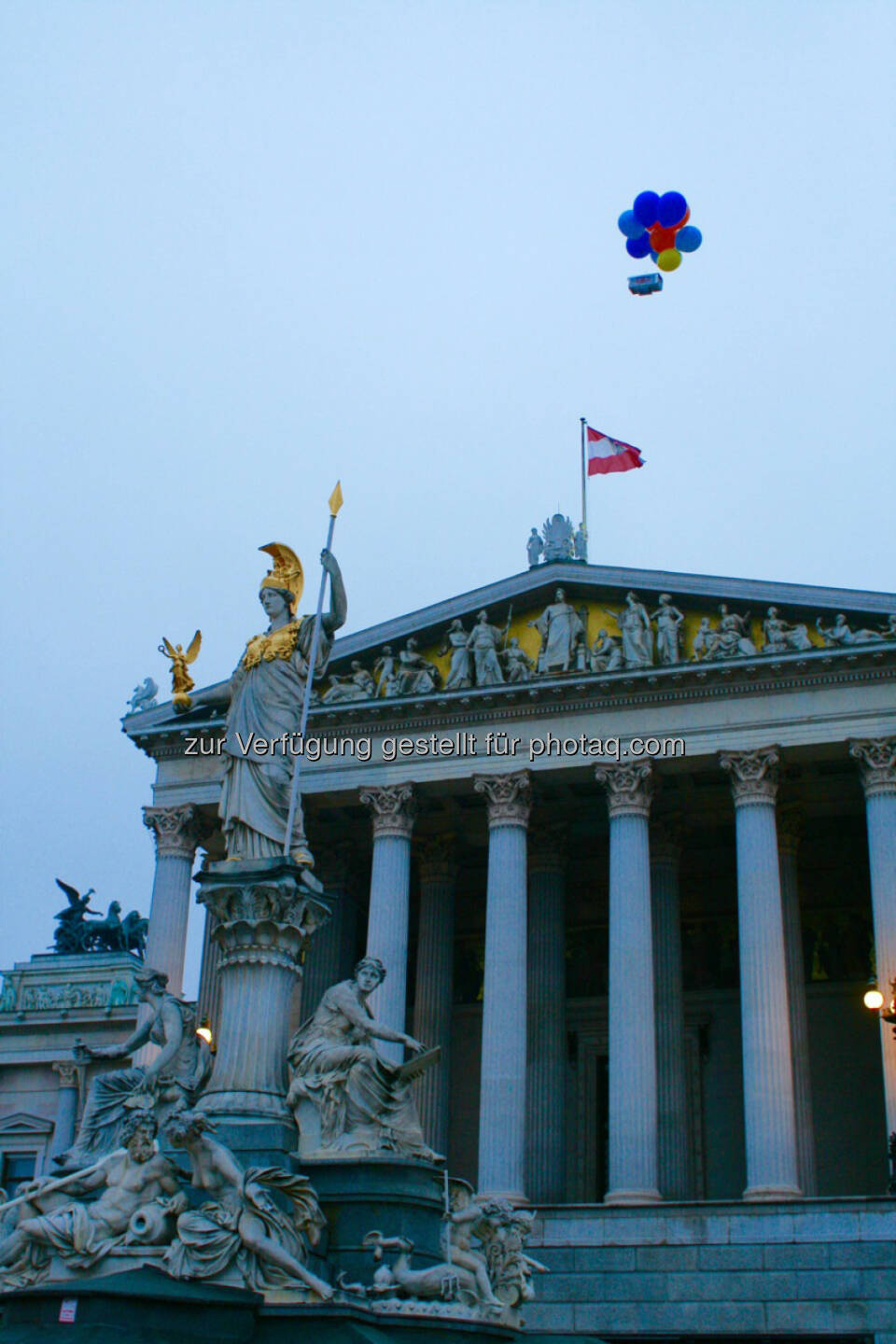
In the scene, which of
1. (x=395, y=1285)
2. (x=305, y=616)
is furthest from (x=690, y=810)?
(x=395, y=1285)

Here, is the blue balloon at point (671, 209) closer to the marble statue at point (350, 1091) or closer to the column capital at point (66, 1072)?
the marble statue at point (350, 1091)

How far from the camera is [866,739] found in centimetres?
3378

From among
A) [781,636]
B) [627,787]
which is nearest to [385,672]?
[627,787]

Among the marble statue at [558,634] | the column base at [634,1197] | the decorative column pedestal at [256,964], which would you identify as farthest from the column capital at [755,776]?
the decorative column pedestal at [256,964]

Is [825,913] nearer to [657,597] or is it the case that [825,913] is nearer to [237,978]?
[657,597]

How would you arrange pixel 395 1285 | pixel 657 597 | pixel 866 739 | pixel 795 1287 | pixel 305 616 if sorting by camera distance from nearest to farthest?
pixel 395 1285
pixel 305 616
pixel 795 1287
pixel 866 739
pixel 657 597

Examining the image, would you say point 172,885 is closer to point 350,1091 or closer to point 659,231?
point 659,231

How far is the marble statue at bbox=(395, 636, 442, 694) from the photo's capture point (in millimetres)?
38062

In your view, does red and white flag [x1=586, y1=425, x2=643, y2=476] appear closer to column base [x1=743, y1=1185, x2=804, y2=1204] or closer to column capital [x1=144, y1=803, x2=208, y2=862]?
column capital [x1=144, y1=803, x2=208, y2=862]

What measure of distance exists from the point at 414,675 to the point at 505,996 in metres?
8.49

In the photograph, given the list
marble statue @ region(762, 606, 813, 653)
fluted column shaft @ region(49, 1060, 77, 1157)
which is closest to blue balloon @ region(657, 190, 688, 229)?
marble statue @ region(762, 606, 813, 653)

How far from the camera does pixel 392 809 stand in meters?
37.3

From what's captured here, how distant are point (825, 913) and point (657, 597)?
11171 millimetres

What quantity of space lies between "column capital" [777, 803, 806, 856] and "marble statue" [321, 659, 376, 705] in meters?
10.6
